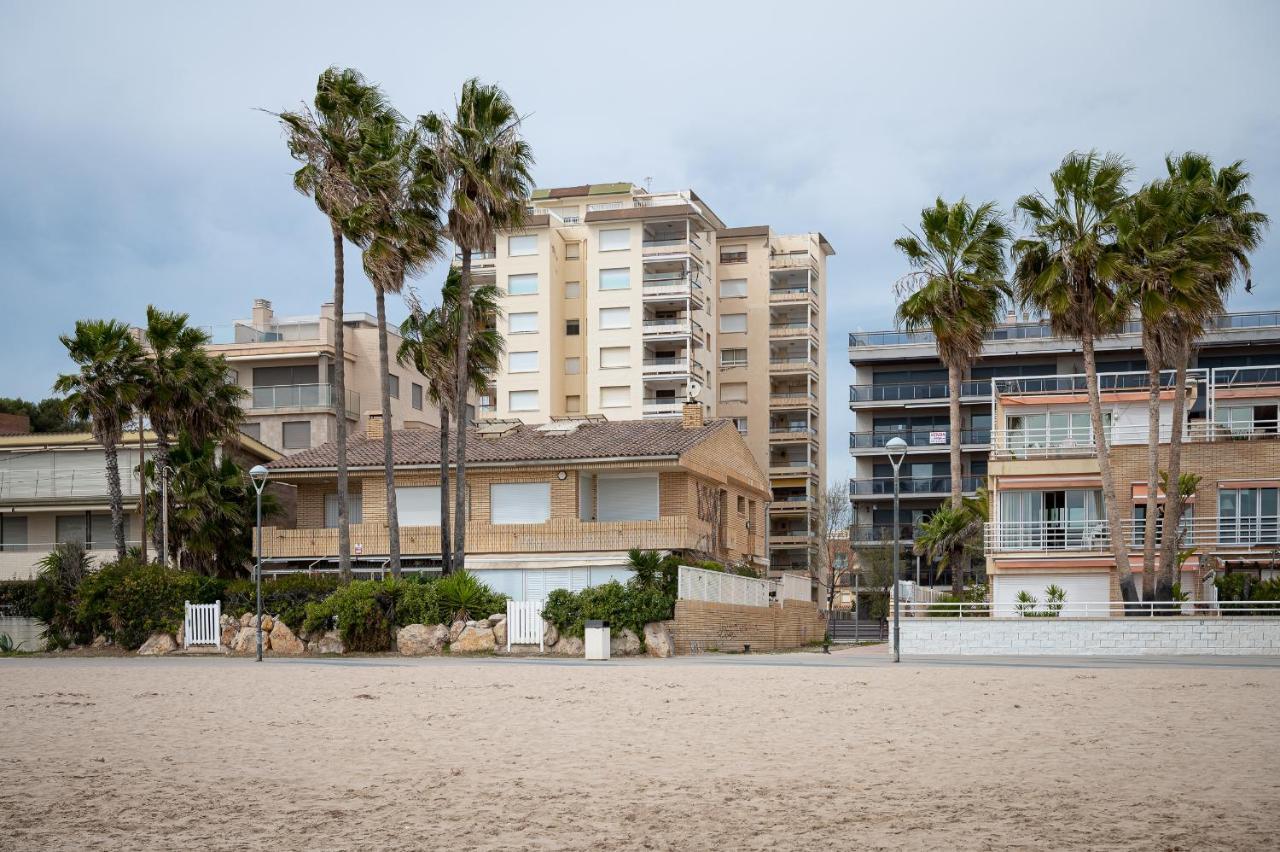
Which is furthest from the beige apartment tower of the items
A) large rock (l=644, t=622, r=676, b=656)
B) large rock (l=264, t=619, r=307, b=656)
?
large rock (l=644, t=622, r=676, b=656)

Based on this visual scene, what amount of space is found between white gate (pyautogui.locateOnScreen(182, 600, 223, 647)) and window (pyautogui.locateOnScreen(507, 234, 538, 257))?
43347mm

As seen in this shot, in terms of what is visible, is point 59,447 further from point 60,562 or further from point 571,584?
point 571,584

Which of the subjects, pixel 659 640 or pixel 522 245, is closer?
pixel 659 640

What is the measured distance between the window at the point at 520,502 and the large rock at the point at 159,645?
10.5 m

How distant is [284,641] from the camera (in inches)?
1465

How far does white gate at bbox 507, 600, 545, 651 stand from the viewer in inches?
1388

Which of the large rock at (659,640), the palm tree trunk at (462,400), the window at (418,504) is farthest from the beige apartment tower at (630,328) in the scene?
the large rock at (659,640)

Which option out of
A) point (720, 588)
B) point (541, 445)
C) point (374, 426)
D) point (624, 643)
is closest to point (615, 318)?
point (374, 426)

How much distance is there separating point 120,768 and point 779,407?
2951 inches

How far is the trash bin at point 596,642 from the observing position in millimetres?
33656

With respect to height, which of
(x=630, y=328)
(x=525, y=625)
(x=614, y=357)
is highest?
(x=630, y=328)

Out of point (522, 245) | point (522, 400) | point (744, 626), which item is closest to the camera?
point (744, 626)

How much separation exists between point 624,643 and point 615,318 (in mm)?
45652

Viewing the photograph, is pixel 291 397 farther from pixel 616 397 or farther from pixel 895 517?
pixel 895 517
